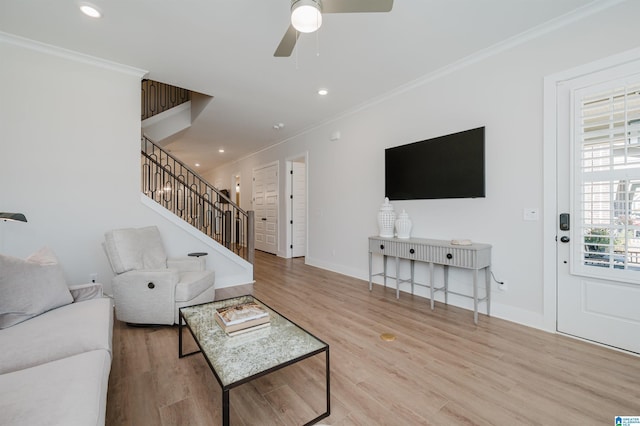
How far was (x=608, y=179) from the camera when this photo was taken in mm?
2301

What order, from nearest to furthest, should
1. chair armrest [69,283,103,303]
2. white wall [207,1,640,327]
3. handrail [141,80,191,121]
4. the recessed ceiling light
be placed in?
1. chair armrest [69,283,103,303]
2. the recessed ceiling light
3. white wall [207,1,640,327]
4. handrail [141,80,191,121]

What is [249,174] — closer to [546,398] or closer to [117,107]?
[117,107]

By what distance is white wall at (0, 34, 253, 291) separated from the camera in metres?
2.85

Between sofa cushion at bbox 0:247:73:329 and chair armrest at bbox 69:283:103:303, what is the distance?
0.40ft

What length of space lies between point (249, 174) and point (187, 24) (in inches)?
224

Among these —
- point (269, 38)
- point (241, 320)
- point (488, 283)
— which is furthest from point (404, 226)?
point (269, 38)

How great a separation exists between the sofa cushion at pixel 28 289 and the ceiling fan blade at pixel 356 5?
2.54 metres

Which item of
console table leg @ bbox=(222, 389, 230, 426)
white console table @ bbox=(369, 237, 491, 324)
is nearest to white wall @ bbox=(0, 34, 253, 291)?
console table leg @ bbox=(222, 389, 230, 426)

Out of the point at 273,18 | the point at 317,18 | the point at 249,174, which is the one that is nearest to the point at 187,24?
the point at 273,18

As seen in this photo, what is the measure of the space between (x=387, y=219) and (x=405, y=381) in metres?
2.25

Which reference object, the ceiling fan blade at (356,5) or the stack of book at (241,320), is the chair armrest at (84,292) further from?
the ceiling fan blade at (356,5)

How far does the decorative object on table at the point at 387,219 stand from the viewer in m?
3.85

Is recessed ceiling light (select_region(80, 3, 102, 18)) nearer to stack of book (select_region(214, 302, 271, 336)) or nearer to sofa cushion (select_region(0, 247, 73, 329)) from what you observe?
sofa cushion (select_region(0, 247, 73, 329))

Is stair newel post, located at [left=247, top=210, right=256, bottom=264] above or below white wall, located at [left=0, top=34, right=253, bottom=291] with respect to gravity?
below
